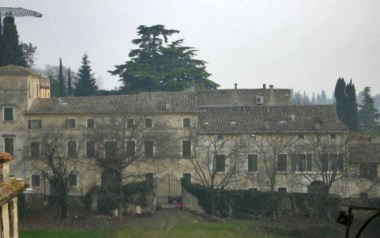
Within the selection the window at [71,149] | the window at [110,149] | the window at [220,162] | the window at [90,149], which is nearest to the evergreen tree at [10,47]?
the window at [71,149]

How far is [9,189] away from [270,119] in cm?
2870

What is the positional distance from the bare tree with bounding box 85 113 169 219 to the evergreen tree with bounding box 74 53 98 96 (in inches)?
785

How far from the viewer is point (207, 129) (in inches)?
1423

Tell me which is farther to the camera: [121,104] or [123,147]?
[121,104]

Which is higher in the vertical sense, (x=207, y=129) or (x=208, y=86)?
(x=208, y=86)

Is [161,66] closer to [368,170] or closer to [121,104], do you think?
[121,104]

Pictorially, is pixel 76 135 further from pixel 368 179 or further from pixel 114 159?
pixel 368 179

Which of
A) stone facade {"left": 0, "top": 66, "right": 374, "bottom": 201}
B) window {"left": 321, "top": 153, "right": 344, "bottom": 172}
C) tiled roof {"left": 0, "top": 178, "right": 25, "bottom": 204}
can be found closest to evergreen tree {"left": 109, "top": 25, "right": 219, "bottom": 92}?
stone facade {"left": 0, "top": 66, "right": 374, "bottom": 201}

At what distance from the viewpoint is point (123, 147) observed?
32406mm

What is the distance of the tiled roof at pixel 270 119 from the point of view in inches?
1412

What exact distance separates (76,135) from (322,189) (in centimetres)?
1699

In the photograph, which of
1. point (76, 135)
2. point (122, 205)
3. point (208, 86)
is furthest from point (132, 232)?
point (208, 86)

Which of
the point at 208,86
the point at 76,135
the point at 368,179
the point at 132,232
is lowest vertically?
the point at 132,232

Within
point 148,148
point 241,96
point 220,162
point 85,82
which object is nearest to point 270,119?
point 220,162
